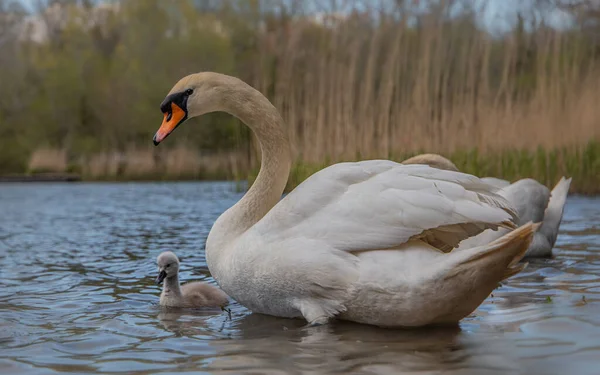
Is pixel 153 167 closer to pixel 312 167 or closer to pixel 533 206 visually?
pixel 312 167

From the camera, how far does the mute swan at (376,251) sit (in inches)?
134

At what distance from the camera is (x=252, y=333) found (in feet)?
12.2

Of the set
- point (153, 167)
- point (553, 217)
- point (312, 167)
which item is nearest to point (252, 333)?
point (553, 217)

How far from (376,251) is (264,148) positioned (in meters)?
1.15

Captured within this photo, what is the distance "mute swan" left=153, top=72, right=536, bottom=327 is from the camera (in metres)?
3.40

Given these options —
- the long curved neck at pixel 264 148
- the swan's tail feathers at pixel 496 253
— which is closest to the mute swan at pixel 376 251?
the swan's tail feathers at pixel 496 253

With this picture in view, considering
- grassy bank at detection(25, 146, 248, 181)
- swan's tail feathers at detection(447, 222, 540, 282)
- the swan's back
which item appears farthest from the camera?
grassy bank at detection(25, 146, 248, 181)

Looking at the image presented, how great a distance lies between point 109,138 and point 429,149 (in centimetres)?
3065

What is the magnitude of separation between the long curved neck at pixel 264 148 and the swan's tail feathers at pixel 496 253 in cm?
130

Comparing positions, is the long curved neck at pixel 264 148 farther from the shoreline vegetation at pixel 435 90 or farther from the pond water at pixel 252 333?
the shoreline vegetation at pixel 435 90

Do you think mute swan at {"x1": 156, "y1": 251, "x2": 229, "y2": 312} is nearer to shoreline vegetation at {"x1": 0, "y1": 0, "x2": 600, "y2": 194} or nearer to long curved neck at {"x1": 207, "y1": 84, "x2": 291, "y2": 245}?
long curved neck at {"x1": 207, "y1": 84, "x2": 291, "y2": 245}

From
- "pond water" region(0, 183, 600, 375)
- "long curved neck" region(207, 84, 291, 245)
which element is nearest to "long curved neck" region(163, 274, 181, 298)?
"pond water" region(0, 183, 600, 375)

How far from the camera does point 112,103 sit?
1447 inches

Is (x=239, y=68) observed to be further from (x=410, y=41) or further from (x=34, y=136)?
(x=410, y=41)
